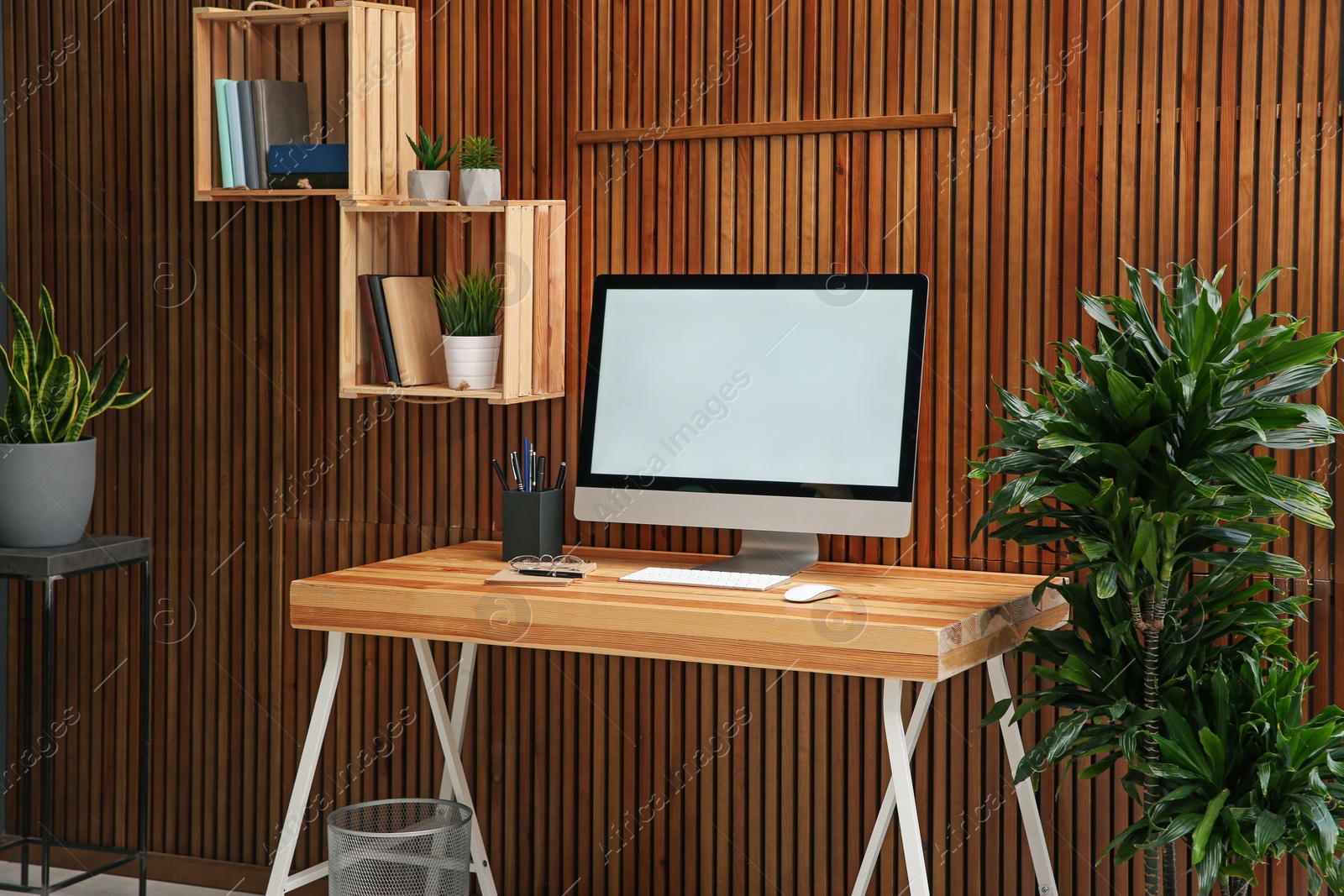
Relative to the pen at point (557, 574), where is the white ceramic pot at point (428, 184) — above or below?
above

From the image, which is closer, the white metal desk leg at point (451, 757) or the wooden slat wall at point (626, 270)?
the wooden slat wall at point (626, 270)

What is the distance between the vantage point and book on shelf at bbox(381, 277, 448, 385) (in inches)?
126

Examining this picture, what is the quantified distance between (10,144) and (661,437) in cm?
207

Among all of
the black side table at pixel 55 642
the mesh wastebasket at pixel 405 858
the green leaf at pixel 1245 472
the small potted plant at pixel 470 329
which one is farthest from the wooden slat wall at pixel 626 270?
the green leaf at pixel 1245 472

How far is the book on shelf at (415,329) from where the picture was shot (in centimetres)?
321

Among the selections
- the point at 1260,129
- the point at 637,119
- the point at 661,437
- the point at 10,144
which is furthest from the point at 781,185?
the point at 10,144

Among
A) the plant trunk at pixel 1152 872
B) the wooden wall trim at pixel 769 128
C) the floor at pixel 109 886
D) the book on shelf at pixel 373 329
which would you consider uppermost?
the wooden wall trim at pixel 769 128

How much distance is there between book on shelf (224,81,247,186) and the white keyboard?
1346mm

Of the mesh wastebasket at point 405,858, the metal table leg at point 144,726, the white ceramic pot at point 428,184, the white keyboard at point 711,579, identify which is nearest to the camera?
the white keyboard at point 711,579

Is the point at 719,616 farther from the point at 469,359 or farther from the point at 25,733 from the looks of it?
the point at 25,733

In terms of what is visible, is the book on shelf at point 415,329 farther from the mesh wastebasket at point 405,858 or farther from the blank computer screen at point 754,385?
the mesh wastebasket at point 405,858

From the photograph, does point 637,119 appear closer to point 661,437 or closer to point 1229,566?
point 661,437

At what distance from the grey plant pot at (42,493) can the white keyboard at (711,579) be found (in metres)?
1.36

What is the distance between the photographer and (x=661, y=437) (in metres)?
2.95
